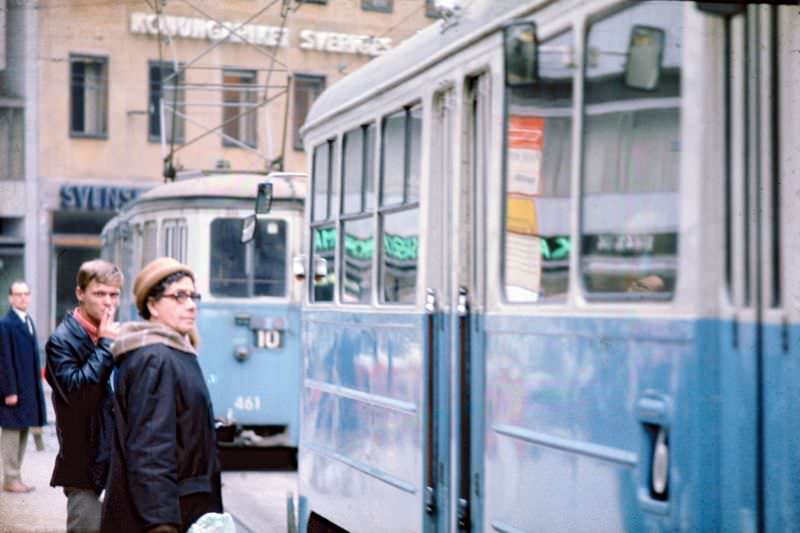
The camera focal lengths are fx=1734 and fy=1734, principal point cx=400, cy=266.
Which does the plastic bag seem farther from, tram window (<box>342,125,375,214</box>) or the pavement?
the pavement

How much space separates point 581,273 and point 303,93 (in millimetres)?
26807

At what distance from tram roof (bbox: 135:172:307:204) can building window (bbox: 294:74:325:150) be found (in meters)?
13.0

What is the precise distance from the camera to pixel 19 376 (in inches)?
512

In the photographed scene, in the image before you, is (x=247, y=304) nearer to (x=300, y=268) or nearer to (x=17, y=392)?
(x=17, y=392)

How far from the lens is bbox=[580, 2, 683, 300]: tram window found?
4.82 metres

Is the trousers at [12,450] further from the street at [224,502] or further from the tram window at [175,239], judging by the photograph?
the tram window at [175,239]

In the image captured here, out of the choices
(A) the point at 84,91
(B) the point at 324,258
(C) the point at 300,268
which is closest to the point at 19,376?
(C) the point at 300,268

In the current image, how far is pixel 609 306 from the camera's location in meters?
5.19

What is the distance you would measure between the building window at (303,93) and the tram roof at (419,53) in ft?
71.1

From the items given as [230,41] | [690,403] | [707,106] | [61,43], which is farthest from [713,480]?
[61,43]

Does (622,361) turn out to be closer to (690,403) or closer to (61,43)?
(690,403)

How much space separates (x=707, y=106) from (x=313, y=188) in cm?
509

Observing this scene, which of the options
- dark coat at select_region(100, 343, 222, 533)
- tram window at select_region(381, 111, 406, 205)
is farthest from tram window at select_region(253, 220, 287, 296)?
dark coat at select_region(100, 343, 222, 533)

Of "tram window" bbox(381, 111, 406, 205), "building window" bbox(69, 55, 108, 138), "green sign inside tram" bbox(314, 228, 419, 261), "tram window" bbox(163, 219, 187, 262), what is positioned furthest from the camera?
"building window" bbox(69, 55, 108, 138)
